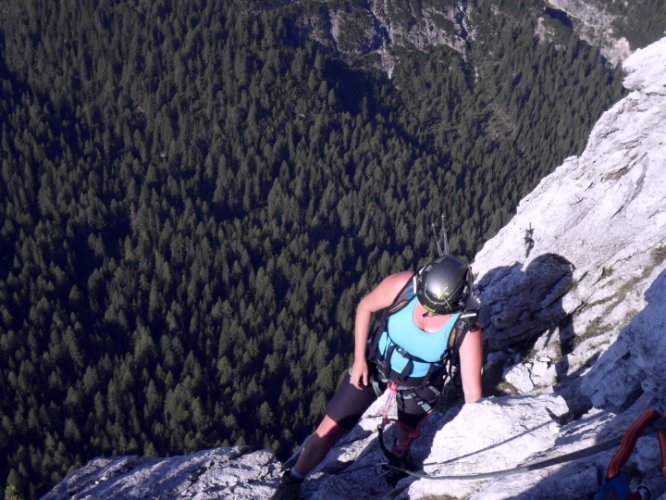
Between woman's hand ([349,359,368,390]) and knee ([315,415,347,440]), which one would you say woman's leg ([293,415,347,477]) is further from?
woman's hand ([349,359,368,390])

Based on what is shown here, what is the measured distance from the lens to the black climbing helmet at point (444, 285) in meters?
7.43

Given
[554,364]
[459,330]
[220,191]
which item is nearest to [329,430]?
[459,330]

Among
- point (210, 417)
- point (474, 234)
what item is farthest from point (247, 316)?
point (474, 234)

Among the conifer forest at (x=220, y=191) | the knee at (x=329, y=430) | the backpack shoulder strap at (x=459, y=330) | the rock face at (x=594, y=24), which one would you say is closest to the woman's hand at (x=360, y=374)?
the knee at (x=329, y=430)

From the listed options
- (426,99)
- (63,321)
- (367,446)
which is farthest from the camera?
(426,99)

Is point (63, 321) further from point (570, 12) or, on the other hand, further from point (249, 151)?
point (570, 12)

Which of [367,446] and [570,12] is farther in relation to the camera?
[570,12]

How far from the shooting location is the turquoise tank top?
7.99 meters

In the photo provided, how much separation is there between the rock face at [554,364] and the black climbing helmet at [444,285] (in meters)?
2.00

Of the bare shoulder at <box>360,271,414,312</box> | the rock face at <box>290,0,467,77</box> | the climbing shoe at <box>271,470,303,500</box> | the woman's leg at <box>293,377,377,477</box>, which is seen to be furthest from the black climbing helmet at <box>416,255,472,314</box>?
the rock face at <box>290,0,467,77</box>

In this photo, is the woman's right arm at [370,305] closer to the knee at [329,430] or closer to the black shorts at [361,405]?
the black shorts at [361,405]

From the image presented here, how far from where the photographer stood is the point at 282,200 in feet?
373

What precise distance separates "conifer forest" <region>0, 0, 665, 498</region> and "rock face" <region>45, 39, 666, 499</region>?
50.7 m

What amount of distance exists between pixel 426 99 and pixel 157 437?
123263 millimetres
